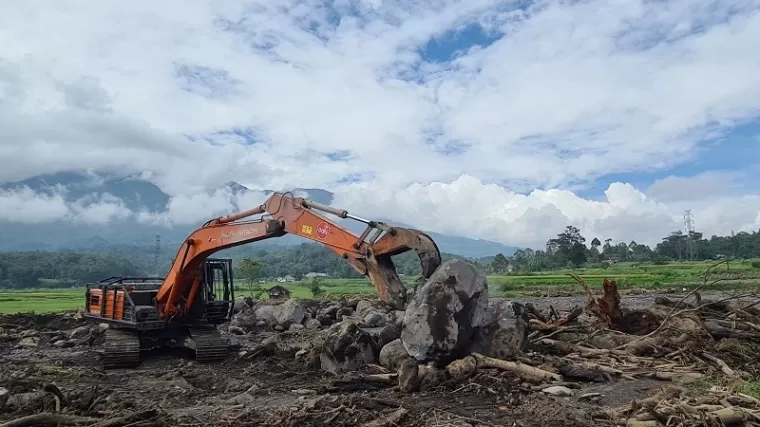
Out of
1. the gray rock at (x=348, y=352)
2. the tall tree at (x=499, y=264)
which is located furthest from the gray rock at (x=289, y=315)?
the gray rock at (x=348, y=352)

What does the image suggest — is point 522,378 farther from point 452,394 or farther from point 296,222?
point 296,222

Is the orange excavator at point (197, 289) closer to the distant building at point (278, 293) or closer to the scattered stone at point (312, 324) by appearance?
the scattered stone at point (312, 324)

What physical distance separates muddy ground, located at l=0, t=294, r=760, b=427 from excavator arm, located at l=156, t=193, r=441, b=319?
1.58 metres

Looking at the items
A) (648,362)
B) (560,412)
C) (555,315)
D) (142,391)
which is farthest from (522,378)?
(142,391)

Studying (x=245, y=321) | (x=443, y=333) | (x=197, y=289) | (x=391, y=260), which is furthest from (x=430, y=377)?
(x=245, y=321)

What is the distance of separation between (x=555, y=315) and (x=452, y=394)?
6.39 metres

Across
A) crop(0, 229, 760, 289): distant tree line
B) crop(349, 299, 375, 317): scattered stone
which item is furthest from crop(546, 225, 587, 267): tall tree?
crop(349, 299, 375, 317): scattered stone

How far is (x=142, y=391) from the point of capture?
34.4 feet

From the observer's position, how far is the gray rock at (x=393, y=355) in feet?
34.6

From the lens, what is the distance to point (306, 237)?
11289 millimetres

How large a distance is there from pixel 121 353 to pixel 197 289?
2.07 m

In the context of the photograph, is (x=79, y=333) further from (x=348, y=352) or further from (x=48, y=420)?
(x=48, y=420)

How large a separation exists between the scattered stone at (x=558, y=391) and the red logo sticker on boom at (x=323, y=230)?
4.40m

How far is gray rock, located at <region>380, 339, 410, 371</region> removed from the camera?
10531 millimetres
